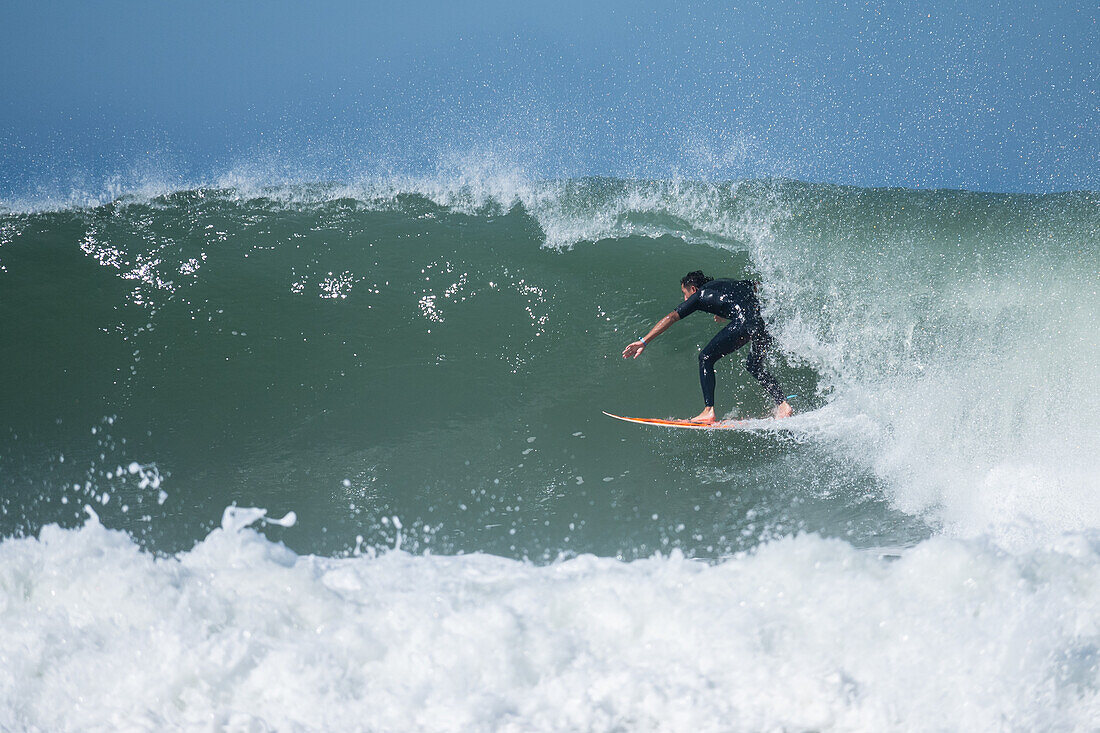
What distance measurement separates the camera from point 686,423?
17.2 feet

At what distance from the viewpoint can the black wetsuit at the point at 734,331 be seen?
5.16 m

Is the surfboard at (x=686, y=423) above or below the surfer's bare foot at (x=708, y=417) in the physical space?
below

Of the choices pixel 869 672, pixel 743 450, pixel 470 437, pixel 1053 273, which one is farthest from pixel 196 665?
pixel 1053 273

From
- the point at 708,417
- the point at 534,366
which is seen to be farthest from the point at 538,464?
the point at 708,417

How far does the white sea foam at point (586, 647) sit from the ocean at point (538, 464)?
1cm

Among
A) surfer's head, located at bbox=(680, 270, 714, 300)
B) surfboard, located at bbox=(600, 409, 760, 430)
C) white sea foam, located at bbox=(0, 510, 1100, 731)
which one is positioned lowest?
white sea foam, located at bbox=(0, 510, 1100, 731)

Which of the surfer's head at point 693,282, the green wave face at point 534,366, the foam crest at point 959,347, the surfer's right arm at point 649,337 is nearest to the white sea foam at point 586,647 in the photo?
the foam crest at point 959,347

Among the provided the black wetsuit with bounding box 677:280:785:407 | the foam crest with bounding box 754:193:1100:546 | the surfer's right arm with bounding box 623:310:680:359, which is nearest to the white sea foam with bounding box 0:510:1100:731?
the foam crest with bounding box 754:193:1100:546

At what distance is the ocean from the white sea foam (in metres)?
0.01

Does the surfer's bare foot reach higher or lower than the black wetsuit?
lower

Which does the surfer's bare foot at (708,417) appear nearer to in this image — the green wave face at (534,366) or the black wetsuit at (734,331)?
the black wetsuit at (734,331)

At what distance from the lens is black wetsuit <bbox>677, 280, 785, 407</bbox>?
203 inches

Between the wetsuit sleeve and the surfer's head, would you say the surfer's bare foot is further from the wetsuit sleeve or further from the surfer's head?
the surfer's head

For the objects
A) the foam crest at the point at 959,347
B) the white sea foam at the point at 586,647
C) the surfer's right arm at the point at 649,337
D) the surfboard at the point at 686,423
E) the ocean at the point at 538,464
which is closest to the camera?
the white sea foam at the point at 586,647
